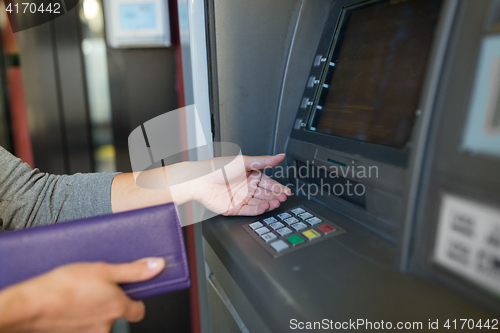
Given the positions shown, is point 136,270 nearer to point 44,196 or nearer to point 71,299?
point 71,299

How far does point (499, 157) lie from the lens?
1.23ft

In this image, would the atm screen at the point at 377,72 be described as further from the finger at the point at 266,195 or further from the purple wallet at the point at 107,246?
the purple wallet at the point at 107,246

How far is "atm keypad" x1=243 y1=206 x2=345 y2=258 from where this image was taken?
733 mm

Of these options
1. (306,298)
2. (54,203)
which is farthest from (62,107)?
(306,298)

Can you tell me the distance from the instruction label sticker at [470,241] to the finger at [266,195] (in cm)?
55

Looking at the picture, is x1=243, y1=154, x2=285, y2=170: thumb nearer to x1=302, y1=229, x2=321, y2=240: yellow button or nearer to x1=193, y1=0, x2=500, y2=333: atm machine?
x1=193, y1=0, x2=500, y2=333: atm machine

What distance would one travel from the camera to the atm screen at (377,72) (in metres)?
0.73

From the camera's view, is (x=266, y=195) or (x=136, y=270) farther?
(x=266, y=195)

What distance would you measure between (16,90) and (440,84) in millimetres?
1944

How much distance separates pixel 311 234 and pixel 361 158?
23 centimetres

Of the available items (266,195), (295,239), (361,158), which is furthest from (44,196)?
(361,158)

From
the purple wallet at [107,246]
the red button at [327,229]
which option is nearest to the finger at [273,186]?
the red button at [327,229]

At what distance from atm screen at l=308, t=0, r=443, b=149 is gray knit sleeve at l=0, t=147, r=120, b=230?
0.76 m

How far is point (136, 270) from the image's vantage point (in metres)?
0.62
